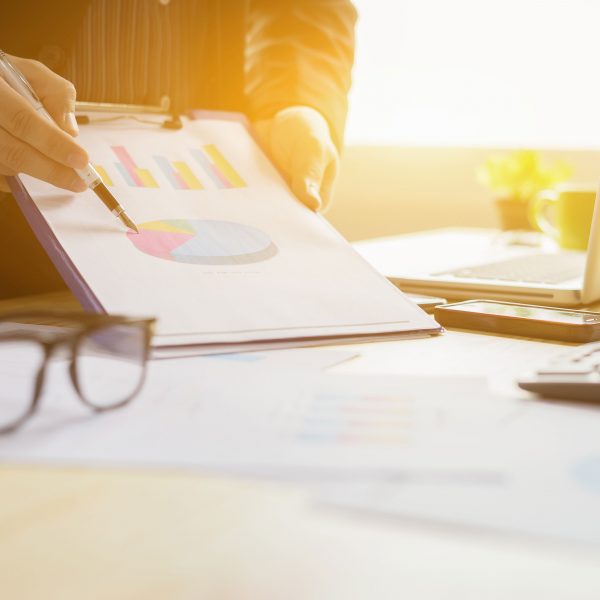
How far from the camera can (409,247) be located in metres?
1.35

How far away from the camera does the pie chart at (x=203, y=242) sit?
2.06 feet

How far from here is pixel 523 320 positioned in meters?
0.64

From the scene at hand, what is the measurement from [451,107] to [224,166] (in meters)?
1.82

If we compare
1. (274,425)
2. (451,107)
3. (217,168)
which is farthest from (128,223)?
(451,107)

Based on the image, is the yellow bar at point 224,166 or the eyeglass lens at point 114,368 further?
the yellow bar at point 224,166

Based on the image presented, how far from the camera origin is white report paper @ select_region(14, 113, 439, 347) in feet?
1.87

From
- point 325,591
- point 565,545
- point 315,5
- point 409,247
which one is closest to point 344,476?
point 565,545

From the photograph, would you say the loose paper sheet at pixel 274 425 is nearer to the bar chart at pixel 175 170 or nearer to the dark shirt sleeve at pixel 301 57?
the bar chart at pixel 175 170

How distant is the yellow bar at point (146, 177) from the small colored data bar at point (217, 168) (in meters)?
0.06

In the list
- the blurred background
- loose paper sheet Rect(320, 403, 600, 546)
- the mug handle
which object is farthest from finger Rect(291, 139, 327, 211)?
the blurred background

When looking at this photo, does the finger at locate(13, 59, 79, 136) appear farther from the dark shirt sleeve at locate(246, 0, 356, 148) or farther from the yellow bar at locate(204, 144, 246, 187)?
the dark shirt sleeve at locate(246, 0, 356, 148)

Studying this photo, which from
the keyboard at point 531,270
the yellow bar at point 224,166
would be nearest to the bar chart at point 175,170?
the yellow bar at point 224,166

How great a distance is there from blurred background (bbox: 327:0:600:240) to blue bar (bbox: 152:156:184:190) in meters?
1.72

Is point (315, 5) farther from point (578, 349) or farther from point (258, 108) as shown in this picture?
point (578, 349)
